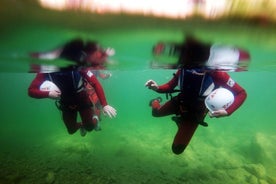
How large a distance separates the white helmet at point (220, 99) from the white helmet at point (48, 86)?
5.19 m

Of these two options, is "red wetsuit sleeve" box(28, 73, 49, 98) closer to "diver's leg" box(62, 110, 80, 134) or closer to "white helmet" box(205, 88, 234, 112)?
"diver's leg" box(62, 110, 80, 134)

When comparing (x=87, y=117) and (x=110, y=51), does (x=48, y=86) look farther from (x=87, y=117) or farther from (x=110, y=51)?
(x=110, y=51)

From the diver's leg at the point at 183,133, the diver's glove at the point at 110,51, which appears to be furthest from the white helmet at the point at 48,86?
the diver's leg at the point at 183,133

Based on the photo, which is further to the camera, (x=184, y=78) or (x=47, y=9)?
(x=184, y=78)

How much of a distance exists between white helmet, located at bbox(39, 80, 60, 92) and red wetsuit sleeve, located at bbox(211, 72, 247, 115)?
17.9 ft

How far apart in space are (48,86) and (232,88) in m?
Result: 6.25

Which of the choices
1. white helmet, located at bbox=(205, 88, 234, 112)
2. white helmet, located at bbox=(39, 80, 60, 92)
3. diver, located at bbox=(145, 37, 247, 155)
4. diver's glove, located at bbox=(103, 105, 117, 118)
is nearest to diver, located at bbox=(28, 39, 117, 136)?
diver's glove, located at bbox=(103, 105, 117, 118)

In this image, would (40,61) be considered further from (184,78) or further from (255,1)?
(255,1)

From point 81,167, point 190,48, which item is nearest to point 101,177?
point 81,167

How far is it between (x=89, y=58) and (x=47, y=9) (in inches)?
185

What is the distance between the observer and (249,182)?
1281cm

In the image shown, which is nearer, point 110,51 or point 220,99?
point 220,99

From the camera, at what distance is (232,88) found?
7926mm

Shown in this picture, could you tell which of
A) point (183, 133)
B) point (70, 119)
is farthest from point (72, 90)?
point (183, 133)
